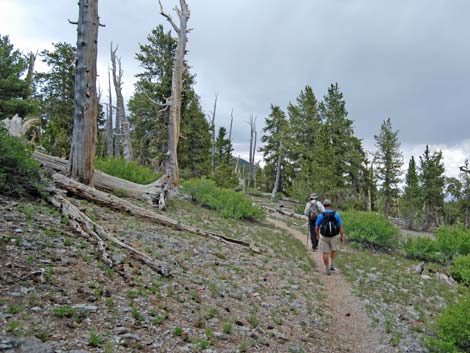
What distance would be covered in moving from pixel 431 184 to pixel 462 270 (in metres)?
28.7

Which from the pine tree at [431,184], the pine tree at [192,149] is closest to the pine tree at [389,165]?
the pine tree at [431,184]

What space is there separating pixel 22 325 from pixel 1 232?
2.26m

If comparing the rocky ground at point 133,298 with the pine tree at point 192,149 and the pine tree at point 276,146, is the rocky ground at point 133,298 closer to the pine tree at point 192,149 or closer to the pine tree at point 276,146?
the pine tree at point 192,149

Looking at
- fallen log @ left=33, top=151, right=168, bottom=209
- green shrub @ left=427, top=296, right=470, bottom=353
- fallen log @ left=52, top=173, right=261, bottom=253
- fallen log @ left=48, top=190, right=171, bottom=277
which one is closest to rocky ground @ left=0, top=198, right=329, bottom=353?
fallen log @ left=48, top=190, right=171, bottom=277

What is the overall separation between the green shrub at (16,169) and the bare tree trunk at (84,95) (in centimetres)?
202

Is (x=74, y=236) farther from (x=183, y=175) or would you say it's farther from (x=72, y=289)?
(x=183, y=175)

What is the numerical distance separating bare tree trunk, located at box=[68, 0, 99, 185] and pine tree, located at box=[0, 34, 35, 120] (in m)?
17.2

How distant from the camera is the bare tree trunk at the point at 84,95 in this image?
29.7 feet

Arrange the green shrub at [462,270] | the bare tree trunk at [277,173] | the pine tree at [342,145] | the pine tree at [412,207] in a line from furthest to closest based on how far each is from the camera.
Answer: the bare tree trunk at [277,173], the pine tree at [412,207], the pine tree at [342,145], the green shrub at [462,270]

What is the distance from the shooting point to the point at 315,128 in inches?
1391

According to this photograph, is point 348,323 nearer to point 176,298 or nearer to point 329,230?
point 329,230

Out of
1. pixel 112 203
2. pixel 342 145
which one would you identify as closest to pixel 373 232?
pixel 112 203

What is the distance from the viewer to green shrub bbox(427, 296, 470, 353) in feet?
15.2

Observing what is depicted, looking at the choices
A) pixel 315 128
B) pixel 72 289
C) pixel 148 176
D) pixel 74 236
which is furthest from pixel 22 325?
pixel 315 128
